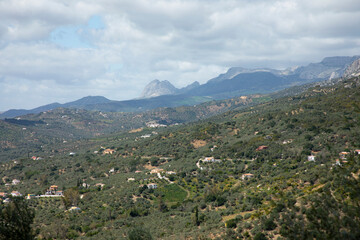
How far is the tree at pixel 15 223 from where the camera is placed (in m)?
26.2

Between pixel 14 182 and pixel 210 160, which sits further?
pixel 14 182

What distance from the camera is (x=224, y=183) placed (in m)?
67.6

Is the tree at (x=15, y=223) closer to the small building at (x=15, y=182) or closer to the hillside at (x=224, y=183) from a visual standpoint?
the hillside at (x=224, y=183)

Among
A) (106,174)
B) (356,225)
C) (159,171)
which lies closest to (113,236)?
(356,225)

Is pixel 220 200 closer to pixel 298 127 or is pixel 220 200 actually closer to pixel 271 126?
pixel 298 127

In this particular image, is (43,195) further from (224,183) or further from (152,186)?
(224,183)

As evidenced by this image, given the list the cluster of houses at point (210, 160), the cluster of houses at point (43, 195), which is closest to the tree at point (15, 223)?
the cluster of houses at point (43, 195)

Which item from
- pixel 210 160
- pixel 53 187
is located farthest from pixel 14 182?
pixel 210 160

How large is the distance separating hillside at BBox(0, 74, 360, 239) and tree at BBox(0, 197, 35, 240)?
13742 millimetres

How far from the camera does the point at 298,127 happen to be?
90750mm

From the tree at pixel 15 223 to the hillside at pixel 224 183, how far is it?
45.1ft

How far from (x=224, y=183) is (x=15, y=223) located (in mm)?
48723

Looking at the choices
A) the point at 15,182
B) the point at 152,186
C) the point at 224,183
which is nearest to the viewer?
the point at 224,183

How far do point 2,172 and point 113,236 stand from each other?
329ft
